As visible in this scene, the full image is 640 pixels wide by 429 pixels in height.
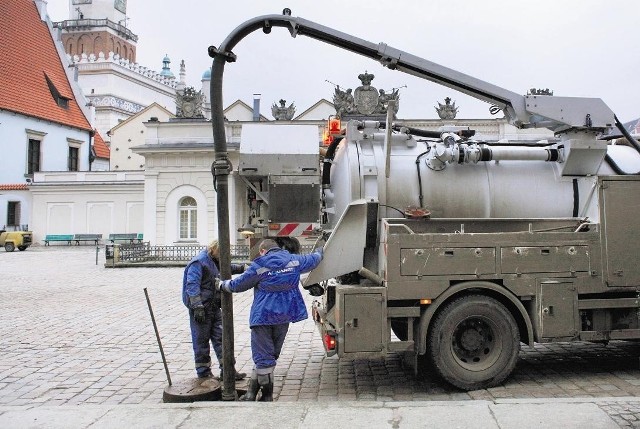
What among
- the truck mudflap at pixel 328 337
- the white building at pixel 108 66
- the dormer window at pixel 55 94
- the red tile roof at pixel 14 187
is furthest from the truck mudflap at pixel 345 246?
the white building at pixel 108 66

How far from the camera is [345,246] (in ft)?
21.2

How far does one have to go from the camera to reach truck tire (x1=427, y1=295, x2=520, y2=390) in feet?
20.0

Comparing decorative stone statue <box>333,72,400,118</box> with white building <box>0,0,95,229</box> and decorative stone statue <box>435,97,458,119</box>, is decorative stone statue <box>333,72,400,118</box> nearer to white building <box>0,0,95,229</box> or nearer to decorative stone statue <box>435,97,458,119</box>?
decorative stone statue <box>435,97,458,119</box>

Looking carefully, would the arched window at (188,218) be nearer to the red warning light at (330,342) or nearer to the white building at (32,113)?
the white building at (32,113)

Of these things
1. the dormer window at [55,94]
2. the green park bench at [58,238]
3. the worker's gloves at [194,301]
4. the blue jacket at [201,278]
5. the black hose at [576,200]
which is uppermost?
the dormer window at [55,94]

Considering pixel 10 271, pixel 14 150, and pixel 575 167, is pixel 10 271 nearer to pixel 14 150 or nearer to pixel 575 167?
pixel 575 167

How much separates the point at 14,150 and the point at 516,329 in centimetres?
4419

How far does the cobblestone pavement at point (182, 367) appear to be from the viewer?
6.20 meters

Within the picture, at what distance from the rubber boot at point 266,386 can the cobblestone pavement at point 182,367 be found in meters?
0.31

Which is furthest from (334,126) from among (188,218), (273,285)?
(188,218)

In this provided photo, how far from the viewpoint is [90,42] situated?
69.1m

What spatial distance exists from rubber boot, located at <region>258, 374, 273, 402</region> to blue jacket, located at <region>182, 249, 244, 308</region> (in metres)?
1.24

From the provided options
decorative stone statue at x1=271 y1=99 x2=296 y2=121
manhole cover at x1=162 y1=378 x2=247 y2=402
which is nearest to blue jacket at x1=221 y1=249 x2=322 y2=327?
manhole cover at x1=162 y1=378 x2=247 y2=402

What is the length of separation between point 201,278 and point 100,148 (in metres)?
50.8
